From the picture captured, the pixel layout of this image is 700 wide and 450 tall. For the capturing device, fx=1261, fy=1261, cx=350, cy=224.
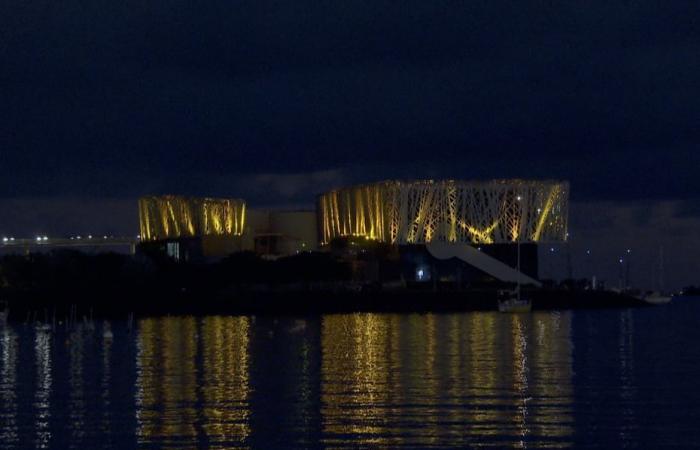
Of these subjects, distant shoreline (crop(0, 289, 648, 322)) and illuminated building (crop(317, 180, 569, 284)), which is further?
illuminated building (crop(317, 180, 569, 284))

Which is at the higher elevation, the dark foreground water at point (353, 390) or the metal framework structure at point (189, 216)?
the metal framework structure at point (189, 216)

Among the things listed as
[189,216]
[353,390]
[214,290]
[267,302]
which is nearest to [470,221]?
[267,302]

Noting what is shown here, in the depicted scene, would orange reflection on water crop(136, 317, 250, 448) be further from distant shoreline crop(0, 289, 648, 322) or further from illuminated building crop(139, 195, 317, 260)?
illuminated building crop(139, 195, 317, 260)

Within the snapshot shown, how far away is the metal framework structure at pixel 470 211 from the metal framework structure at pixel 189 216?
797 inches

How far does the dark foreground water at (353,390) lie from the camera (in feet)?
78.3

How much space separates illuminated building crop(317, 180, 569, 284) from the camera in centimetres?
9506

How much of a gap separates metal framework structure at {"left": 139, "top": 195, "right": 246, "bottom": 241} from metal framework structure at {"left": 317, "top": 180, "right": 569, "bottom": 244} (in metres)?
20.2

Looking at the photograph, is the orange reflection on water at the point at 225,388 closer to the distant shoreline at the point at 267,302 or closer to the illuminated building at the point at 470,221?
the distant shoreline at the point at 267,302

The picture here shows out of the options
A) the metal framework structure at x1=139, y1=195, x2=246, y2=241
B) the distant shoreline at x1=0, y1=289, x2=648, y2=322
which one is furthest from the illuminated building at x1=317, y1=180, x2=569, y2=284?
the metal framework structure at x1=139, y1=195, x2=246, y2=241

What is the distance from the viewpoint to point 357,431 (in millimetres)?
24234

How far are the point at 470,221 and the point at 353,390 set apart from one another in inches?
2563

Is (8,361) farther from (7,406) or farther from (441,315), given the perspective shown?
(441,315)

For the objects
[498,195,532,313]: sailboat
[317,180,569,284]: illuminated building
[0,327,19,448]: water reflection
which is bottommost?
[0,327,19,448]: water reflection

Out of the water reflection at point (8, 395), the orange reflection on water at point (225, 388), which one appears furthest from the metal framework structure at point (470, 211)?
the water reflection at point (8, 395)
